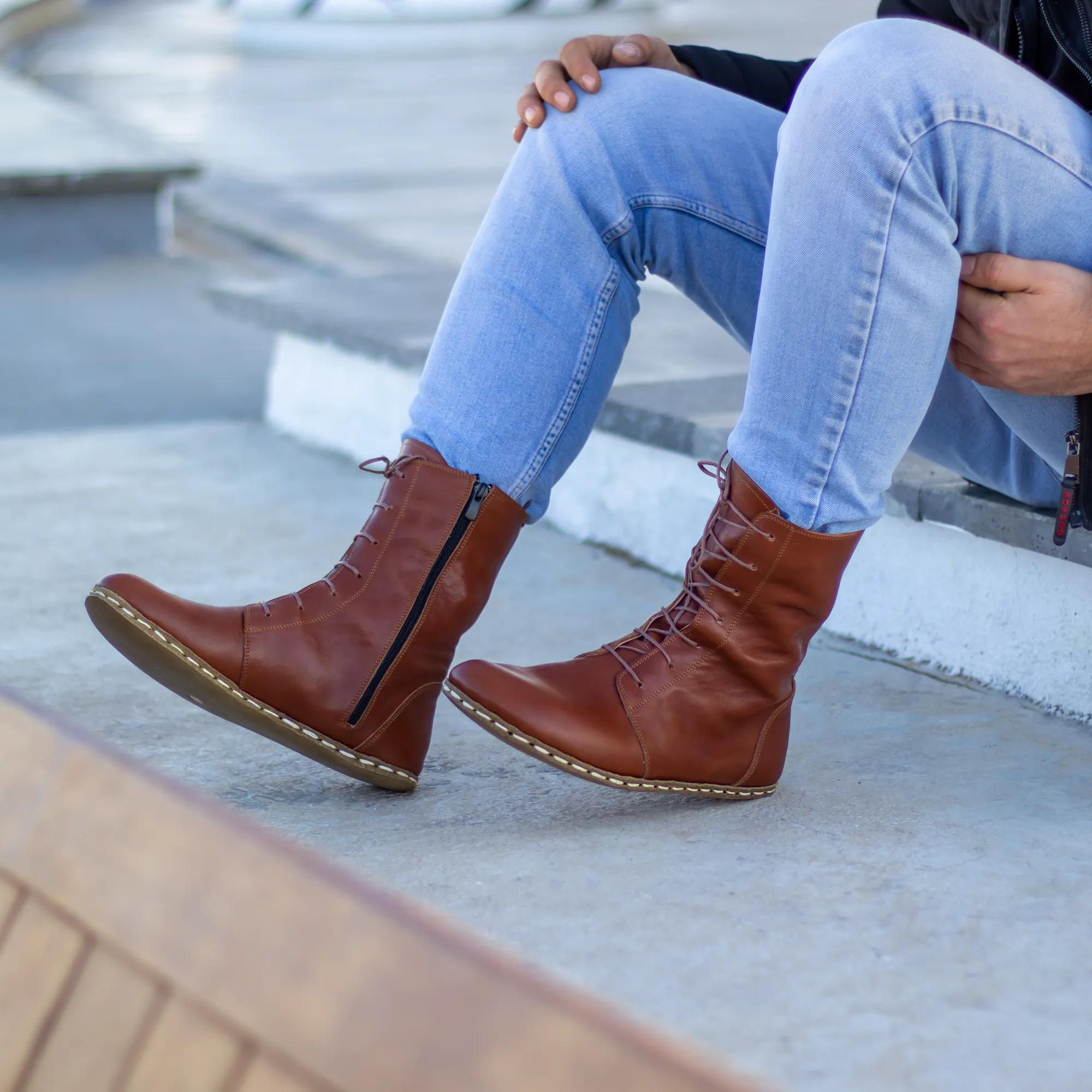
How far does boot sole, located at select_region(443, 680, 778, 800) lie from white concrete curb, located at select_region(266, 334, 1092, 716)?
406 millimetres

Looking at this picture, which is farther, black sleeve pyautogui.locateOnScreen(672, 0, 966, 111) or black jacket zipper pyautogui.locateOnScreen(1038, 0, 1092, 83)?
black sleeve pyautogui.locateOnScreen(672, 0, 966, 111)

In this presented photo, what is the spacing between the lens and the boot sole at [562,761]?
1.00m

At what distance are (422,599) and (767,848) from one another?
1.04 feet

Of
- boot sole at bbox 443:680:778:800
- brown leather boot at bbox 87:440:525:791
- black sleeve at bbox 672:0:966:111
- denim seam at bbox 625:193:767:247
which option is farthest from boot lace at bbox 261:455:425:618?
black sleeve at bbox 672:0:966:111

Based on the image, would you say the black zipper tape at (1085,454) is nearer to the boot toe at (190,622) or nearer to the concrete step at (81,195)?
the boot toe at (190,622)

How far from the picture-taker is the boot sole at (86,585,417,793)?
1.03 metres

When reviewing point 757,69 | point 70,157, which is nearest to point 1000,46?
point 757,69

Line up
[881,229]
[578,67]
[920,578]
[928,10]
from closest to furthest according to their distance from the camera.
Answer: [881,229], [578,67], [928,10], [920,578]

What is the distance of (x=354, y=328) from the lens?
222cm

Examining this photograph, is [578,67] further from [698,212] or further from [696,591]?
[696,591]

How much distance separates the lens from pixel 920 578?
1479 millimetres

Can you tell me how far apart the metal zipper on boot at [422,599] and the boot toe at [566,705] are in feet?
0.29

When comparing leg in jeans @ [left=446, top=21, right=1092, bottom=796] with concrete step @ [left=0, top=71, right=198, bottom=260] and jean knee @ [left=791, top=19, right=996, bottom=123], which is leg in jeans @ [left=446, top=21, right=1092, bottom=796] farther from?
concrete step @ [left=0, top=71, right=198, bottom=260]

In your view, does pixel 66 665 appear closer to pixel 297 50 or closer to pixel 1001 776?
pixel 1001 776
